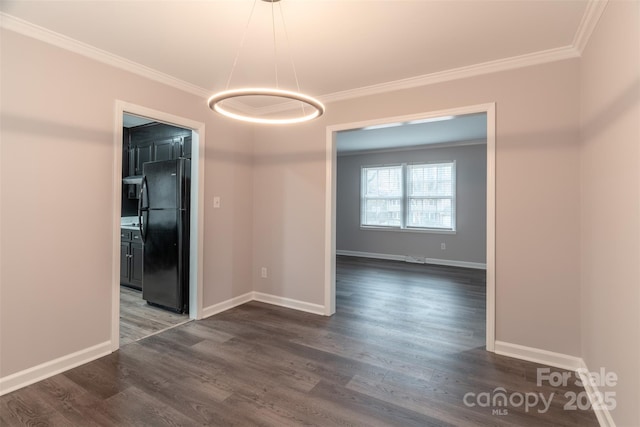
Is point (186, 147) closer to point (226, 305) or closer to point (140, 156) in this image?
point (140, 156)

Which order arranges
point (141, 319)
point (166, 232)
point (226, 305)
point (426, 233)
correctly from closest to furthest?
point (141, 319) < point (166, 232) < point (226, 305) < point (426, 233)

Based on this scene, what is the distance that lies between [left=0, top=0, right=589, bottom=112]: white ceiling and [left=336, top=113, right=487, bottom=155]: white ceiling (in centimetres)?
207

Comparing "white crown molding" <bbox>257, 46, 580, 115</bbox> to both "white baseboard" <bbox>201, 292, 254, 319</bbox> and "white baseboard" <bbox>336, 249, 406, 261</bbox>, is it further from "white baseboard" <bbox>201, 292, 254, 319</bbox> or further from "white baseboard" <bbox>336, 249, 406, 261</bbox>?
"white baseboard" <bbox>336, 249, 406, 261</bbox>

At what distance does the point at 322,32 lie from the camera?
7.44ft

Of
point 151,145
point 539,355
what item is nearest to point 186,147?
point 151,145

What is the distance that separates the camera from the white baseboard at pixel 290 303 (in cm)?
369

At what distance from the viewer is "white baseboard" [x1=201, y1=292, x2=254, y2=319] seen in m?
3.54

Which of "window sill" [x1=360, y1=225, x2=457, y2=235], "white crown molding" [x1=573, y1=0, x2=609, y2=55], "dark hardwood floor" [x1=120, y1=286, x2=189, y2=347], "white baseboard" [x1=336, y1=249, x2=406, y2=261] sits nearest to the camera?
"white crown molding" [x1=573, y1=0, x2=609, y2=55]

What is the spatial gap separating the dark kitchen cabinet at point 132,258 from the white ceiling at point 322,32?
252cm

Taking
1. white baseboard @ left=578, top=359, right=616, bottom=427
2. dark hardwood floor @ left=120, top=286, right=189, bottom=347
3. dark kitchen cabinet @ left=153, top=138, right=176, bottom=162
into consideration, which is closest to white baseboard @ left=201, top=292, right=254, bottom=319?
dark hardwood floor @ left=120, top=286, right=189, bottom=347

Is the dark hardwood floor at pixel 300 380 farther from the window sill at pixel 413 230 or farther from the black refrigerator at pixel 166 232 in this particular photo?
the window sill at pixel 413 230

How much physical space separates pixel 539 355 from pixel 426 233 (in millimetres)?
4468

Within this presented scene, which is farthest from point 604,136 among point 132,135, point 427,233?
point 132,135

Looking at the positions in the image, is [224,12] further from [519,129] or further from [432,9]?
[519,129]
